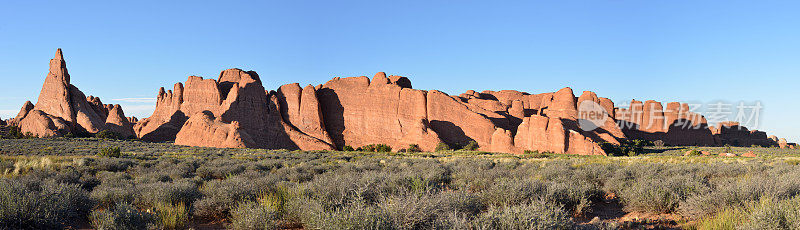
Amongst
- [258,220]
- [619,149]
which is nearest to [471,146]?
[619,149]

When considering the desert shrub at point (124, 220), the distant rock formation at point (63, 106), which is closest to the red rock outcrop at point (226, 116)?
the distant rock formation at point (63, 106)

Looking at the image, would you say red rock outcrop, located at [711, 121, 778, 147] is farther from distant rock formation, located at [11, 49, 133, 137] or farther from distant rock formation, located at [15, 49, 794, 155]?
distant rock formation, located at [11, 49, 133, 137]

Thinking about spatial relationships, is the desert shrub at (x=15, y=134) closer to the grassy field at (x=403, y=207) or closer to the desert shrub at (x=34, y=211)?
the grassy field at (x=403, y=207)

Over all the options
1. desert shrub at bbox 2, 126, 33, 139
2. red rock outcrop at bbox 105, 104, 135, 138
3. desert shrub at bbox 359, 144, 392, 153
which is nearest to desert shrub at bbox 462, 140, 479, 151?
desert shrub at bbox 359, 144, 392, 153

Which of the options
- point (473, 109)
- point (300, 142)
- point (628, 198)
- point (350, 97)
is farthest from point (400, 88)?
point (628, 198)

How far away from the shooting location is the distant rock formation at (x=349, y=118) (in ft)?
146

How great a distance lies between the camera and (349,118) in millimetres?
52812

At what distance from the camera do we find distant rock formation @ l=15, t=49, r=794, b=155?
44.5 meters

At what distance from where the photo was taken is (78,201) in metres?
7.05

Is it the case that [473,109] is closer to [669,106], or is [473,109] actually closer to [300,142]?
[300,142]

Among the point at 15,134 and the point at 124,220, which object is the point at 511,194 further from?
the point at 15,134

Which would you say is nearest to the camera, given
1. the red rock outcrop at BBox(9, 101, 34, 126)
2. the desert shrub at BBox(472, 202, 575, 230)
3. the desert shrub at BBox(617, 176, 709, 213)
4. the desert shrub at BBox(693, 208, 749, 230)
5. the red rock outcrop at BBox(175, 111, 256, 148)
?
the desert shrub at BBox(472, 202, 575, 230)

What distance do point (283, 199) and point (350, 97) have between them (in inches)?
1840

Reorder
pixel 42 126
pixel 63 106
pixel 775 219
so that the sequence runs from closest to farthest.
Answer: pixel 775 219
pixel 42 126
pixel 63 106
